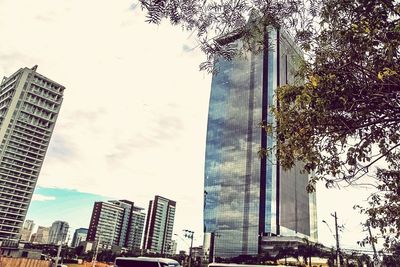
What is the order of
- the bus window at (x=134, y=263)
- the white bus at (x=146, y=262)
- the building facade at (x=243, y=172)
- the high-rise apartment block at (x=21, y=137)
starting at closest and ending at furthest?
the white bus at (x=146, y=262) < the bus window at (x=134, y=263) < the high-rise apartment block at (x=21, y=137) < the building facade at (x=243, y=172)

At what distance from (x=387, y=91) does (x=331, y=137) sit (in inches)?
49.7

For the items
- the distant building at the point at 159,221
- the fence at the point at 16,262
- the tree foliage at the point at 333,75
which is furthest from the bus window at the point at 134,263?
the distant building at the point at 159,221

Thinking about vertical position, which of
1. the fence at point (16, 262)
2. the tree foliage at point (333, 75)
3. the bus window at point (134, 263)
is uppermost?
the tree foliage at point (333, 75)

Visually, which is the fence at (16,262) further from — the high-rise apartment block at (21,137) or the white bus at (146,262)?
the high-rise apartment block at (21,137)

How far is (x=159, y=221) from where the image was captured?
165875 millimetres

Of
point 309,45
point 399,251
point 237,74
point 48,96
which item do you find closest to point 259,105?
Result: point 237,74

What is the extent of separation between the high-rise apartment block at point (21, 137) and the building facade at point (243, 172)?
60275 millimetres

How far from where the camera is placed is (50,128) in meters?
118

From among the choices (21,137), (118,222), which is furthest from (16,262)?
(118,222)

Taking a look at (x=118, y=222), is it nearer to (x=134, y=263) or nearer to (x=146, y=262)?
(x=134, y=263)

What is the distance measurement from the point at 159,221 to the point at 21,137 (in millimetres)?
82189

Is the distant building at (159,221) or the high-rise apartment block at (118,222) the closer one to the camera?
the distant building at (159,221)

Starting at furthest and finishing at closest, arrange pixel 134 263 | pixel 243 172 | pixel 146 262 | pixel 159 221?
pixel 159 221 → pixel 243 172 → pixel 134 263 → pixel 146 262

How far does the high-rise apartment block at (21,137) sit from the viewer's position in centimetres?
10556
